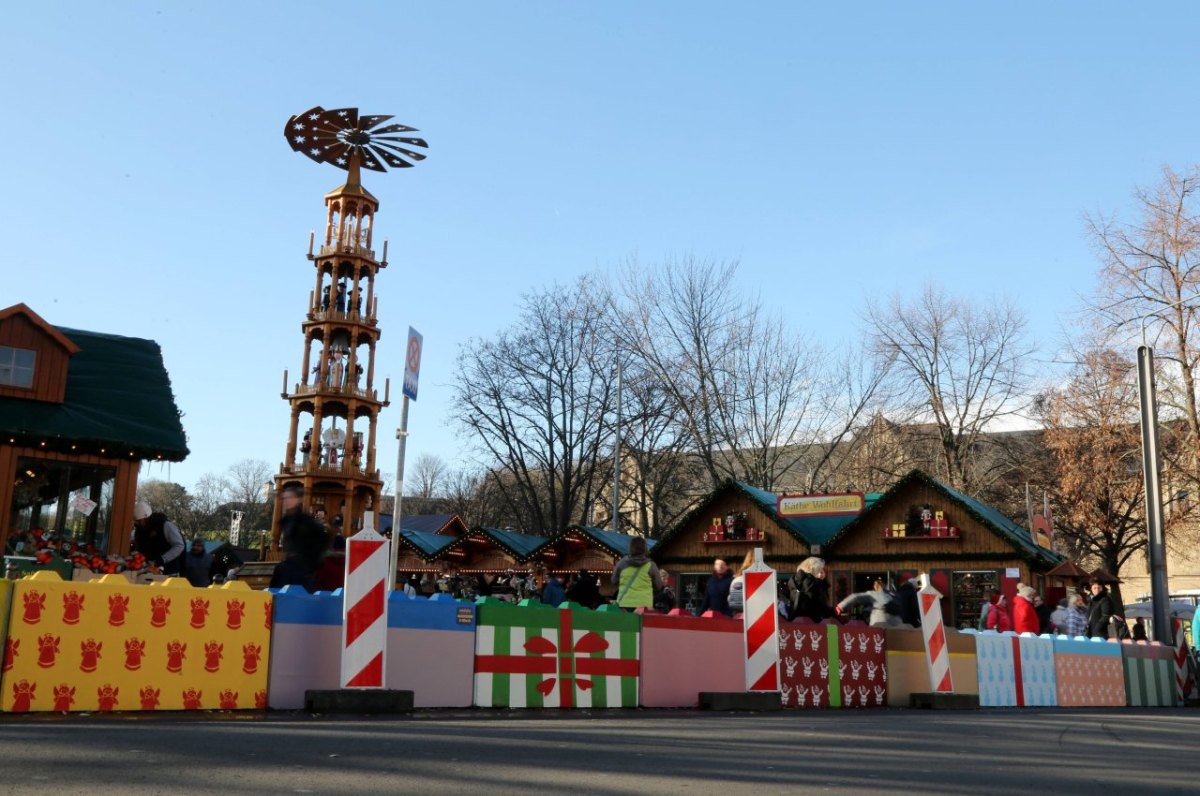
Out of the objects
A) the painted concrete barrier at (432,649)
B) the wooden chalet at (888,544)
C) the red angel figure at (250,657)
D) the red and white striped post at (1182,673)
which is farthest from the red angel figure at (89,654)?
the wooden chalet at (888,544)

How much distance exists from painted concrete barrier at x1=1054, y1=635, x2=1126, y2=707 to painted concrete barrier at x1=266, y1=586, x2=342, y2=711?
11523 mm

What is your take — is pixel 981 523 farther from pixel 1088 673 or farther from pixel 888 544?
pixel 1088 673

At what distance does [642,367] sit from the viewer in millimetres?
48625

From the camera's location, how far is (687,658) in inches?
459

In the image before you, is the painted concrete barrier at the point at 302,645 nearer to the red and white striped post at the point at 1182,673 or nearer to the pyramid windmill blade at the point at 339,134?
the red and white striped post at the point at 1182,673

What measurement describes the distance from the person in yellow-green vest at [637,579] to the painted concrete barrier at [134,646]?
15.9 feet

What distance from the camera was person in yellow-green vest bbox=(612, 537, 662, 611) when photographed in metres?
12.8

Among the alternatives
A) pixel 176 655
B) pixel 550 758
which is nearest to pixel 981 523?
pixel 176 655

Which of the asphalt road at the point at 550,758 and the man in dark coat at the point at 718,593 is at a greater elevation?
the man in dark coat at the point at 718,593

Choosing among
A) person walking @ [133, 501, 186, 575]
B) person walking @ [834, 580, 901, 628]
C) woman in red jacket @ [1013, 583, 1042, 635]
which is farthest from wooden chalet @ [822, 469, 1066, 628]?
person walking @ [133, 501, 186, 575]

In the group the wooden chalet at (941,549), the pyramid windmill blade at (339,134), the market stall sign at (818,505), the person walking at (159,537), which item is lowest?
the person walking at (159,537)

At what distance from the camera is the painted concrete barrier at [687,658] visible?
11.3 metres

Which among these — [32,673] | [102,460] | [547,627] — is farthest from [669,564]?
[32,673]

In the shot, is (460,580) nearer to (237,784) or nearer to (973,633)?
(973,633)
